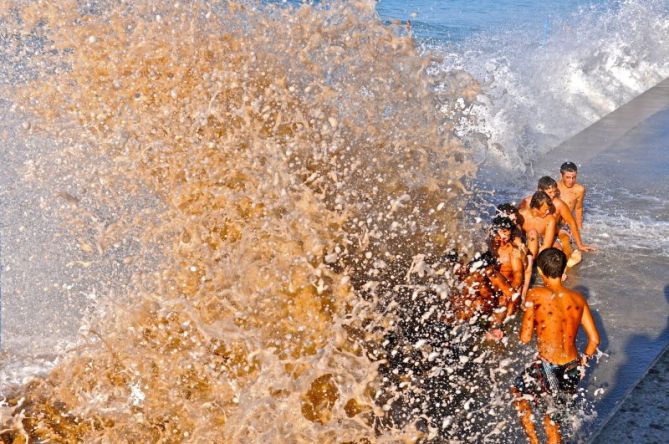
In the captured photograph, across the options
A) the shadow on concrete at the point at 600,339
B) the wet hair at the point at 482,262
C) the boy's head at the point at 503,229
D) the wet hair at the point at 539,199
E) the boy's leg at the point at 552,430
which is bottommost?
the boy's leg at the point at 552,430

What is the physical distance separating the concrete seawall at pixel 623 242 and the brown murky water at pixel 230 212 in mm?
1402

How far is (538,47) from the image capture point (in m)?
19.8

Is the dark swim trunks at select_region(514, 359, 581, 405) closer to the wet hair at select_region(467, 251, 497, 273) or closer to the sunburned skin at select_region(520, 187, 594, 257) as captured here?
the wet hair at select_region(467, 251, 497, 273)

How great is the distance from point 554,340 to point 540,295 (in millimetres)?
283

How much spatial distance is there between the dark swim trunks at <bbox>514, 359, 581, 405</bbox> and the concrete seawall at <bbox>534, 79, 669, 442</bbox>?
0.76ft

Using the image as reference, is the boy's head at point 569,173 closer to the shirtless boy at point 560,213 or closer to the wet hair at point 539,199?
the shirtless boy at point 560,213

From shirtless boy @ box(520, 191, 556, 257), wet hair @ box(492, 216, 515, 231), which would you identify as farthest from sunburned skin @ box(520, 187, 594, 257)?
wet hair @ box(492, 216, 515, 231)

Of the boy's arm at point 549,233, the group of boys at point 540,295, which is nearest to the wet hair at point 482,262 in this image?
the group of boys at point 540,295

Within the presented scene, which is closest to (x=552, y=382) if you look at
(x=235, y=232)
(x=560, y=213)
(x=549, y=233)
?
(x=549, y=233)

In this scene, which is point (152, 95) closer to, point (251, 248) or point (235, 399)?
point (251, 248)

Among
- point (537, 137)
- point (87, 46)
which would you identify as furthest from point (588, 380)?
point (537, 137)

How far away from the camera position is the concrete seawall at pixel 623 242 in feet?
17.0

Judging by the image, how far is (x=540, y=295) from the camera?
15.1 ft

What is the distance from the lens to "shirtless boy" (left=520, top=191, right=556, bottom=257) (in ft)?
20.7
